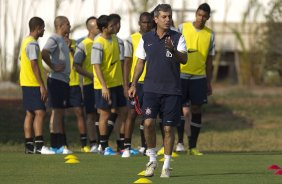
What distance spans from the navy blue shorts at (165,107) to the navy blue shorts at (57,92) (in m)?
4.25

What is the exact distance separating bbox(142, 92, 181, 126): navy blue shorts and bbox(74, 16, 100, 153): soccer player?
15.0ft

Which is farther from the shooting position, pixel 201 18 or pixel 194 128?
pixel 194 128

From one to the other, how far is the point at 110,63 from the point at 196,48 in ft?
4.34

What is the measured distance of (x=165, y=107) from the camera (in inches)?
540

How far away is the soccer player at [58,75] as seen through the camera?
58.1 ft

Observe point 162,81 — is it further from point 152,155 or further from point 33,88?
point 33,88

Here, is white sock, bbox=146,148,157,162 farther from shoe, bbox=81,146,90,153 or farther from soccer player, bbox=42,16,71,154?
shoe, bbox=81,146,90,153

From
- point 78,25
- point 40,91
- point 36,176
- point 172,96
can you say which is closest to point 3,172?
point 36,176

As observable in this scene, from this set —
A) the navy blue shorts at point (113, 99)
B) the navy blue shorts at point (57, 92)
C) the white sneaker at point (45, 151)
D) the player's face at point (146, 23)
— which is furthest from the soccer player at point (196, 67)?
the white sneaker at point (45, 151)

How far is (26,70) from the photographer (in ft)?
57.2

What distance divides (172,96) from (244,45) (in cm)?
2272

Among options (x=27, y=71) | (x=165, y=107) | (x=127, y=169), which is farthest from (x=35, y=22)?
(x=165, y=107)

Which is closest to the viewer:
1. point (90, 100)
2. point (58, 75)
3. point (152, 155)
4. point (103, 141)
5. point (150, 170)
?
point (150, 170)

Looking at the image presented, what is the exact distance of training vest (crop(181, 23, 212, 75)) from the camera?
17453mm
